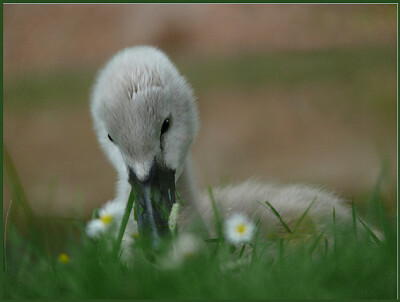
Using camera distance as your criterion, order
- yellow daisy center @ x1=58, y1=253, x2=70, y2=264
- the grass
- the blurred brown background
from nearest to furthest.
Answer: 1. the grass
2. yellow daisy center @ x1=58, y1=253, x2=70, y2=264
3. the blurred brown background

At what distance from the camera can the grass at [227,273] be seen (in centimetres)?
151

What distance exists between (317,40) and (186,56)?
1083 mm

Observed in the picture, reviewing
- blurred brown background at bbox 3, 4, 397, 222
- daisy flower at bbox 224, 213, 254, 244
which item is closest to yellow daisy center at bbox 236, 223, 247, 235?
daisy flower at bbox 224, 213, 254, 244

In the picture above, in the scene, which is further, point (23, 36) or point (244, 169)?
point (244, 169)

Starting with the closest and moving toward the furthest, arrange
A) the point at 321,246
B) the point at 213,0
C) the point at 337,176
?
the point at 321,246, the point at 213,0, the point at 337,176

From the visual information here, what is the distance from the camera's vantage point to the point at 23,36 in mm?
4355

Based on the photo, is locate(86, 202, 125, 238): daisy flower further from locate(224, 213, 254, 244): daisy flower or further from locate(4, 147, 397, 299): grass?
A: locate(224, 213, 254, 244): daisy flower

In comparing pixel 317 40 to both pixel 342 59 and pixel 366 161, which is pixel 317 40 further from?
pixel 366 161

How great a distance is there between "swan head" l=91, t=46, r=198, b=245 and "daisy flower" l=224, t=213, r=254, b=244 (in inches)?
8.7

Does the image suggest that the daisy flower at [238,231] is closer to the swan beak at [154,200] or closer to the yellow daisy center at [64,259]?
the swan beak at [154,200]

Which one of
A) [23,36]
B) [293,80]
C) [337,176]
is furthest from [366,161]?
[23,36]

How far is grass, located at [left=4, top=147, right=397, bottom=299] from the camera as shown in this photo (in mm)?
1512

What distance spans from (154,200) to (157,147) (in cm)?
19

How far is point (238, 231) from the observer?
185 cm
